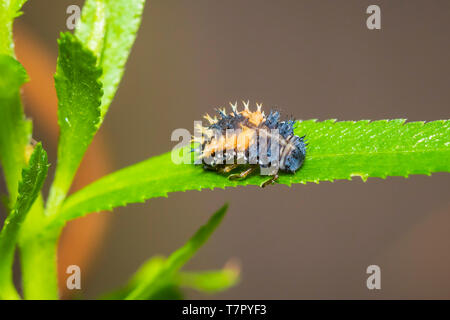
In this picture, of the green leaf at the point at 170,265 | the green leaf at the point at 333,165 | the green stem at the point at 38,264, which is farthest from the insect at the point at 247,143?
the green stem at the point at 38,264

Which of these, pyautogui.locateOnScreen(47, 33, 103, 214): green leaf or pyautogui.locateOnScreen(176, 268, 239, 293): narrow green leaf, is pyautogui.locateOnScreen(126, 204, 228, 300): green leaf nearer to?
pyautogui.locateOnScreen(47, 33, 103, 214): green leaf

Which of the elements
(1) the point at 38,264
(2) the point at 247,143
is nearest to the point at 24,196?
(1) the point at 38,264

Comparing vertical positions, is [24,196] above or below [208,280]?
above

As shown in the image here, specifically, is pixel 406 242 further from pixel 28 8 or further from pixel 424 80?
pixel 28 8

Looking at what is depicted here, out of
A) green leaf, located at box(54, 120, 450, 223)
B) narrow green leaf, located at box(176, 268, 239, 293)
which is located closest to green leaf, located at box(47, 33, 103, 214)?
green leaf, located at box(54, 120, 450, 223)

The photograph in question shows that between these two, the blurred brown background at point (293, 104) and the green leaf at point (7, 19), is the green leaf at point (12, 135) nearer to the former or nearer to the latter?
the green leaf at point (7, 19)

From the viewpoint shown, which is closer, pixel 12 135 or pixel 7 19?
pixel 7 19

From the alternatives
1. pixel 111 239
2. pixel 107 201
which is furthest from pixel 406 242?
pixel 107 201

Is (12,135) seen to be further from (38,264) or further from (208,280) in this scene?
(208,280)
